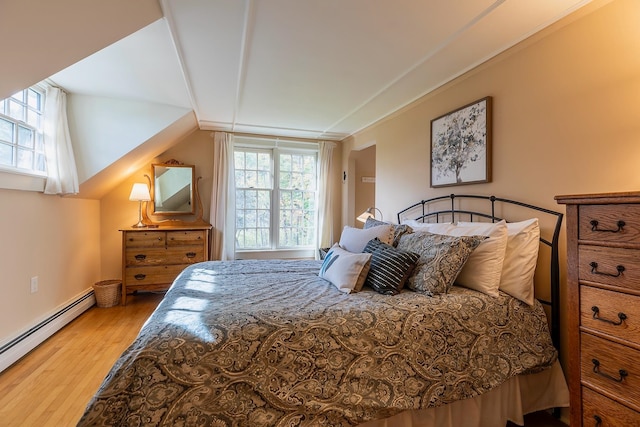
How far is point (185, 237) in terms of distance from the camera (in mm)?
3799

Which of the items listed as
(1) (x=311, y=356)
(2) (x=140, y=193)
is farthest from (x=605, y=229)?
(2) (x=140, y=193)

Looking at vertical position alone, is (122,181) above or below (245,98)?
below

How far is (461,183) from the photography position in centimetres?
248

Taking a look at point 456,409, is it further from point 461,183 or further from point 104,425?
point 461,183

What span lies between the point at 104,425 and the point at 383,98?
3.14 meters

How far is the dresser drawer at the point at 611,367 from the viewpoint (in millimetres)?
1062

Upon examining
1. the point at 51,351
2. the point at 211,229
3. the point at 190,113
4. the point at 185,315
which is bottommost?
the point at 51,351

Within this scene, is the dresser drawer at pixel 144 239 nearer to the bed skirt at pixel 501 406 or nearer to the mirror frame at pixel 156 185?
the mirror frame at pixel 156 185

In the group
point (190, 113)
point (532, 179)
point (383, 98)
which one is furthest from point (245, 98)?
point (532, 179)

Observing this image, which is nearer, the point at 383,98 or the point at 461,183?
the point at 461,183

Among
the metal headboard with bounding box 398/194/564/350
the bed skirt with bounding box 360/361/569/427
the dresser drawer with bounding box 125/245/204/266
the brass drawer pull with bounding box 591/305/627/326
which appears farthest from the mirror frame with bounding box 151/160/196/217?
the brass drawer pull with bounding box 591/305/627/326

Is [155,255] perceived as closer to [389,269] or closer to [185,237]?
[185,237]

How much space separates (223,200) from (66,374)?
8.57 feet

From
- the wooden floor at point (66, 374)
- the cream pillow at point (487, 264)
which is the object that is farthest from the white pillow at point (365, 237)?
the wooden floor at point (66, 374)
